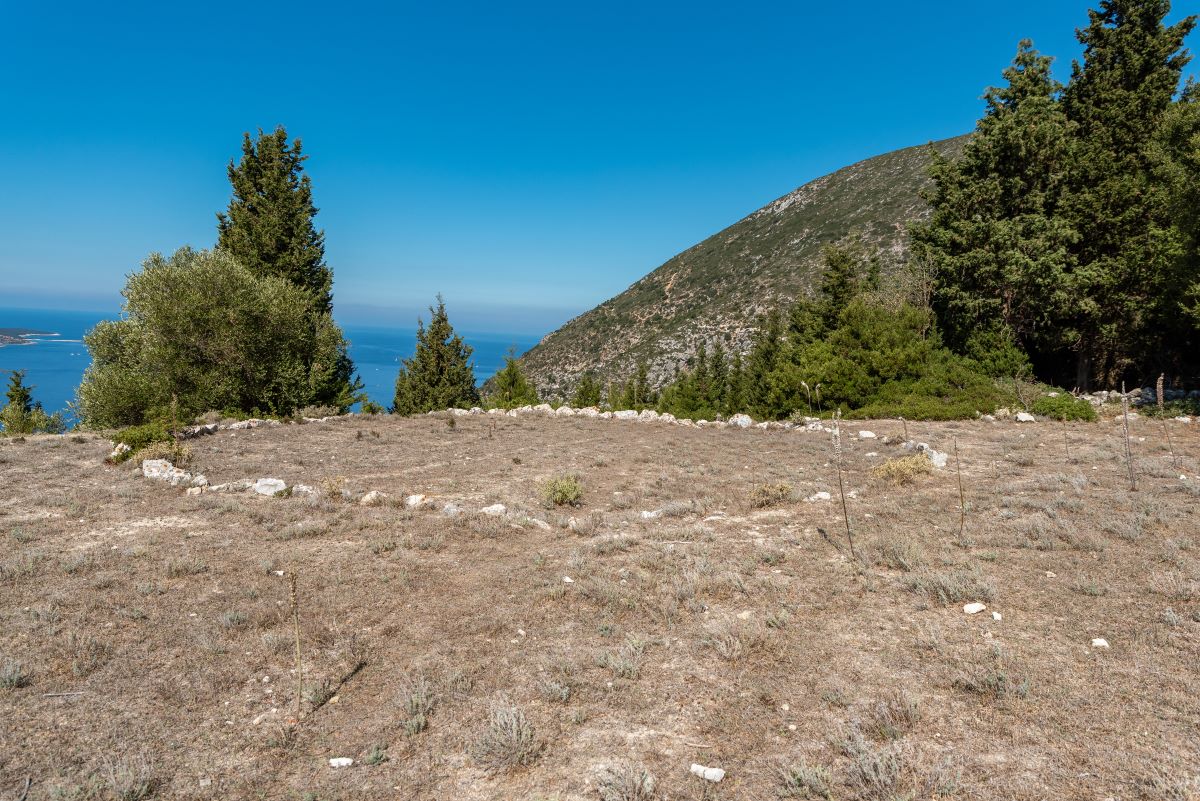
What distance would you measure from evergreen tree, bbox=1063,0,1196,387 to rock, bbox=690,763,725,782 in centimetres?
2920

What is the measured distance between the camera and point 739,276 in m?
102

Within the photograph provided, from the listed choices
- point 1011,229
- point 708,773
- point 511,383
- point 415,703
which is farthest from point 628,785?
point 511,383

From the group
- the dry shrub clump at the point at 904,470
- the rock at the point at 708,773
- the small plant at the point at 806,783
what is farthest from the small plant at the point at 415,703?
the dry shrub clump at the point at 904,470

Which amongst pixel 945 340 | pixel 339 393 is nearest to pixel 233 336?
pixel 339 393

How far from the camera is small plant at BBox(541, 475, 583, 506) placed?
477 inches

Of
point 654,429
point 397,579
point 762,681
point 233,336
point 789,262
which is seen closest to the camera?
point 762,681

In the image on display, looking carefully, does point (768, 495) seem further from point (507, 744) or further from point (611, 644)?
point (507, 744)

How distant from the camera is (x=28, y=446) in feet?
59.5

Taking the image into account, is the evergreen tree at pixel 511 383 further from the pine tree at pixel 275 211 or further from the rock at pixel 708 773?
the rock at pixel 708 773

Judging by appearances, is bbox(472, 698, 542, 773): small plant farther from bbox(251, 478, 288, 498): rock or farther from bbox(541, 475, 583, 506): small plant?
bbox(251, 478, 288, 498): rock

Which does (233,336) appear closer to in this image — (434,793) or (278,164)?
(278,164)

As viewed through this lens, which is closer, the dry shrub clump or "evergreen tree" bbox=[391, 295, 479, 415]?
the dry shrub clump

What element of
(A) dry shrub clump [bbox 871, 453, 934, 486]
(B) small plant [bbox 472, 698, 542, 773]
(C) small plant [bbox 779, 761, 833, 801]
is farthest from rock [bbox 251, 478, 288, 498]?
(A) dry shrub clump [bbox 871, 453, 934, 486]

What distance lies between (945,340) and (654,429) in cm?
1740
